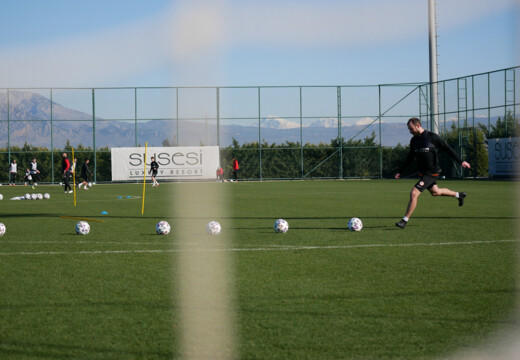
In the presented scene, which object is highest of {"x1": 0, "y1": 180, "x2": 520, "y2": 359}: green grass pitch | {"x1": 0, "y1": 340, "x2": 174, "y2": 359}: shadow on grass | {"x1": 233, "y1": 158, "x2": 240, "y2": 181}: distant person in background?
{"x1": 233, "y1": 158, "x2": 240, "y2": 181}: distant person in background

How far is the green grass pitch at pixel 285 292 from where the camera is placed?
4938mm

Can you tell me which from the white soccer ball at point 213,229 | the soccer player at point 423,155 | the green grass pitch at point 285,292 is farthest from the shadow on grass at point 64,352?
the soccer player at point 423,155

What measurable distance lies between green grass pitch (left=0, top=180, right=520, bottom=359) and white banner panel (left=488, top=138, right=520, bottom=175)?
31.0 metres

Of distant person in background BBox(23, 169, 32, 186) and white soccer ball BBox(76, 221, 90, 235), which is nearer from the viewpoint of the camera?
white soccer ball BBox(76, 221, 90, 235)

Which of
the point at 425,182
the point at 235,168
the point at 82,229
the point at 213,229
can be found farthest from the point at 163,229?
the point at 235,168

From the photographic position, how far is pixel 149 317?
5.80 metres

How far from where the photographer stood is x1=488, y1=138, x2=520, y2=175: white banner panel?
1652 inches

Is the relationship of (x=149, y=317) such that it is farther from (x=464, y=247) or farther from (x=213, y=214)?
(x=464, y=247)

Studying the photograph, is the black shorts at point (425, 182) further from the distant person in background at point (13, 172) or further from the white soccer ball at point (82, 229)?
the distant person in background at point (13, 172)

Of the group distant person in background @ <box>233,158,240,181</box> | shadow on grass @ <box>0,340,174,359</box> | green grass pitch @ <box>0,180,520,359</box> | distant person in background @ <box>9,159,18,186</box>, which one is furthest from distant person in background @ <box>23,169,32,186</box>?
shadow on grass @ <box>0,340,174,359</box>

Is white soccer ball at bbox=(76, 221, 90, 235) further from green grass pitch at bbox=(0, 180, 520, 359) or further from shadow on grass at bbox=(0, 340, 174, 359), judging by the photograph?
shadow on grass at bbox=(0, 340, 174, 359)

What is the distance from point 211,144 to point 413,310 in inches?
123

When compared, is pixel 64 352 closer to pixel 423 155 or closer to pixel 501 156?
pixel 423 155

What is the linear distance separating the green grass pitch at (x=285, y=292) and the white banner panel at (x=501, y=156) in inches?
1220
